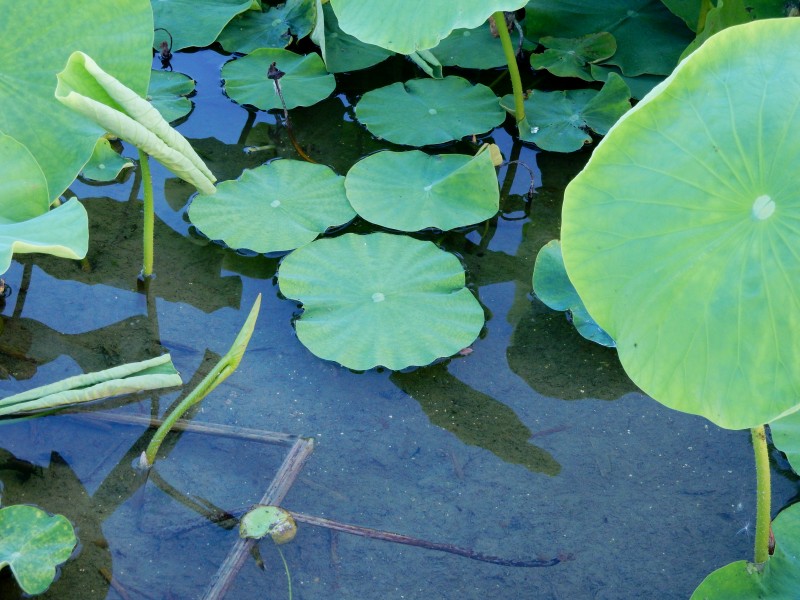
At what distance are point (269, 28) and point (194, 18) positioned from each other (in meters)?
0.29

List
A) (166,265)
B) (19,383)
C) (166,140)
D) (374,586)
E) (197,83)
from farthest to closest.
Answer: (197,83), (166,265), (19,383), (166,140), (374,586)

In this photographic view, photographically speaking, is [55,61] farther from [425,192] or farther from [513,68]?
[513,68]

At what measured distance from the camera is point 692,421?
1.97 metres

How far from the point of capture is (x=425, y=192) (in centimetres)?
238

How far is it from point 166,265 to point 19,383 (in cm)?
53

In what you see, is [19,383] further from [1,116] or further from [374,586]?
[374,586]

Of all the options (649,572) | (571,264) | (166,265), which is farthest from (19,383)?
(649,572)

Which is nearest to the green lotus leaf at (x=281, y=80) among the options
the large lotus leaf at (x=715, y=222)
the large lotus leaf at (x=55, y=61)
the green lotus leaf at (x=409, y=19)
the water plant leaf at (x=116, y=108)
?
the green lotus leaf at (x=409, y=19)

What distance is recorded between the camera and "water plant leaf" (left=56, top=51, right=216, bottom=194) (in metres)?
1.67

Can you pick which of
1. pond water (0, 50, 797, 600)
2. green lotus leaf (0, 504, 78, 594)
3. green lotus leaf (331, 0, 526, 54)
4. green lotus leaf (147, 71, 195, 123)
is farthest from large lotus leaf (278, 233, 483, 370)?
green lotus leaf (147, 71, 195, 123)

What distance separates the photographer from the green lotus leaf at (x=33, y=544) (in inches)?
61.2

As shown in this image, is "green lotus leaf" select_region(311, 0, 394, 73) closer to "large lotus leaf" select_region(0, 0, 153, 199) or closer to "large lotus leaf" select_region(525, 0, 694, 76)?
"large lotus leaf" select_region(525, 0, 694, 76)

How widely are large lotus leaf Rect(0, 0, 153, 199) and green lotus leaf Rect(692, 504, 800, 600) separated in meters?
1.78

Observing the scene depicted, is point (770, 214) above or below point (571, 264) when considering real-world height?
above
